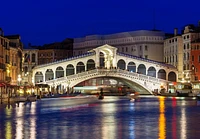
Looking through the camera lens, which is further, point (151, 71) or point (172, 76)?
point (151, 71)

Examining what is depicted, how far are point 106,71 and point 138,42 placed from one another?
18982 mm

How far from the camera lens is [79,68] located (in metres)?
85.4

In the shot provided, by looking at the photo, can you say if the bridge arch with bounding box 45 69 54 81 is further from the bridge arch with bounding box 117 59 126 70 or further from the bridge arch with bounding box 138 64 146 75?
the bridge arch with bounding box 138 64 146 75

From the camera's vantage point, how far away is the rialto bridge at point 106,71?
7672cm

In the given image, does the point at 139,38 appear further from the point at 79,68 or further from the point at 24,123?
the point at 24,123

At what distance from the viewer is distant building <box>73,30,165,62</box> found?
308 feet

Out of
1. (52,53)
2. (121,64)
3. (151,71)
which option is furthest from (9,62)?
A: (52,53)

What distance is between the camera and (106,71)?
255 ft

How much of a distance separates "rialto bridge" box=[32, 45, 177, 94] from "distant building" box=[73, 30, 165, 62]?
8.53 meters

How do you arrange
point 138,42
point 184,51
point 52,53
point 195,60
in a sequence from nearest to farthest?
point 195,60, point 184,51, point 138,42, point 52,53

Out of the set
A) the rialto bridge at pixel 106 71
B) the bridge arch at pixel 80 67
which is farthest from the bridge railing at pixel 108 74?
the bridge arch at pixel 80 67

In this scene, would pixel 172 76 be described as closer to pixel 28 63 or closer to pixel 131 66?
pixel 131 66

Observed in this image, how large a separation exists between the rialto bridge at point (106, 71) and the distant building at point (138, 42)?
28.0 ft

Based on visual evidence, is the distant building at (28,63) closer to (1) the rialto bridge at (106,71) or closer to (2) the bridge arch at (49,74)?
(1) the rialto bridge at (106,71)
